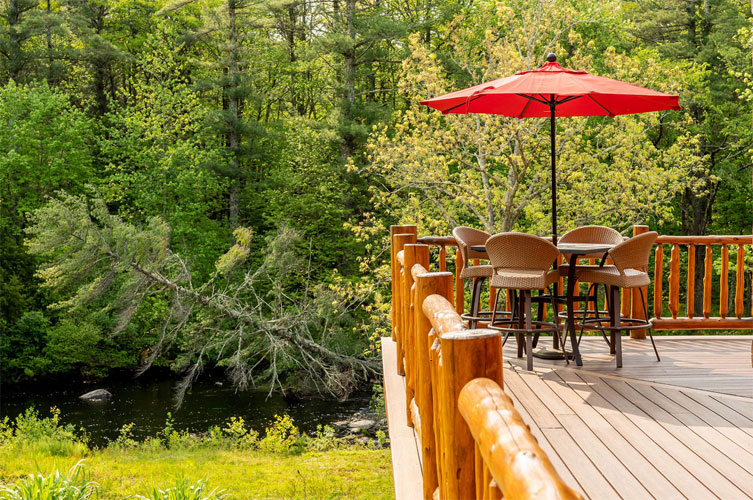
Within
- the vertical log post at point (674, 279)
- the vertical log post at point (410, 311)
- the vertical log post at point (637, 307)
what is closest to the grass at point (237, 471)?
the vertical log post at point (637, 307)

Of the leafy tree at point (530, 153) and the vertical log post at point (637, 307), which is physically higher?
the leafy tree at point (530, 153)

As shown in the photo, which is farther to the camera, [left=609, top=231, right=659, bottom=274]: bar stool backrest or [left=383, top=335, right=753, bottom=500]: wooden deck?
[left=609, top=231, right=659, bottom=274]: bar stool backrest

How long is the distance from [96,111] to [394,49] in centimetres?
975

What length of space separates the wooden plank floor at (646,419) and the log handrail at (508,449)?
65.9 inches

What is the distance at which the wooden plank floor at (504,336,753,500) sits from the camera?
287 centimetres

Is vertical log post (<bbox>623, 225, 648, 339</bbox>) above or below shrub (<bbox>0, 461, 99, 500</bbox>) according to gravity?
above

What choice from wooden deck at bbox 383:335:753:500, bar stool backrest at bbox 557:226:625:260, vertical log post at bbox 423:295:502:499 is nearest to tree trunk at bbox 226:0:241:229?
bar stool backrest at bbox 557:226:625:260

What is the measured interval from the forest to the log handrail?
12129mm

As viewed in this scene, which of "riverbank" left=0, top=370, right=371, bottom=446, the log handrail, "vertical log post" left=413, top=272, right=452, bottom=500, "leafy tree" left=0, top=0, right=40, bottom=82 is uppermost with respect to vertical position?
"leafy tree" left=0, top=0, right=40, bottom=82

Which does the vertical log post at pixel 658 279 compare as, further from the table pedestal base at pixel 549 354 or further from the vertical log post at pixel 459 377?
the vertical log post at pixel 459 377

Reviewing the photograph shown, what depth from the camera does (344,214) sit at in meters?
19.6

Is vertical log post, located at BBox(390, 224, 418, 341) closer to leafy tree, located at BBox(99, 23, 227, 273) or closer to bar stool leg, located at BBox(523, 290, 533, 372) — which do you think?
bar stool leg, located at BBox(523, 290, 533, 372)

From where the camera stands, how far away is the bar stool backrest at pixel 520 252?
15.5ft

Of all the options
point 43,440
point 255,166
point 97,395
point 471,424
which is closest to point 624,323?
point 471,424
